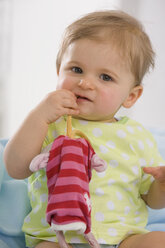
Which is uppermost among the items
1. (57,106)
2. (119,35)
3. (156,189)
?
(119,35)

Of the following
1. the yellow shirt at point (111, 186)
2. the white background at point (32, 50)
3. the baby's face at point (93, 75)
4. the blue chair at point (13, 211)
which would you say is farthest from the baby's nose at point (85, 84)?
the white background at point (32, 50)

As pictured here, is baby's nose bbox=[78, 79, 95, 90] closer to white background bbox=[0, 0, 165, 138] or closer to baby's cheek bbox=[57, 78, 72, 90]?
baby's cheek bbox=[57, 78, 72, 90]

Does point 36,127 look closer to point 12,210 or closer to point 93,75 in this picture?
point 93,75

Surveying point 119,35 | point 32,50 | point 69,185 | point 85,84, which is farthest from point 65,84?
point 32,50

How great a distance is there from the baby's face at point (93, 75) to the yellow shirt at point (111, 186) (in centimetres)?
7

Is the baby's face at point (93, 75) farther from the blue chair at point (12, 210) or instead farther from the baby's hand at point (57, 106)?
the blue chair at point (12, 210)

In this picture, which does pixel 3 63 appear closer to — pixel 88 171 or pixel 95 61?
pixel 95 61

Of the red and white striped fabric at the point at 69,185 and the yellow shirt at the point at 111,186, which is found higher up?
the red and white striped fabric at the point at 69,185

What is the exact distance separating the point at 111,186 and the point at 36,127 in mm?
255

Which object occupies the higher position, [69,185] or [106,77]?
[106,77]

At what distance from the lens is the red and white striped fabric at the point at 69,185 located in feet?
2.81

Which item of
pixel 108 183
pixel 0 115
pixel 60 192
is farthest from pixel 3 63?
pixel 60 192

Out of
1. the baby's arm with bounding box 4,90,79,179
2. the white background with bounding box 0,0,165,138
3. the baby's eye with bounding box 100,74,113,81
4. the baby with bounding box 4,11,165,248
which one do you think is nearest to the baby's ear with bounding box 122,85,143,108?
the baby with bounding box 4,11,165,248

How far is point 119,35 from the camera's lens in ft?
3.77
